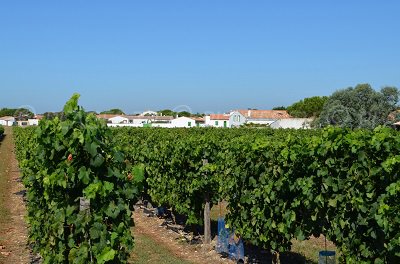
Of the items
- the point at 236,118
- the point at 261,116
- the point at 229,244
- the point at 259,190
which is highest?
the point at 261,116

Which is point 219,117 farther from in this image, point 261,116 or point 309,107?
point 309,107

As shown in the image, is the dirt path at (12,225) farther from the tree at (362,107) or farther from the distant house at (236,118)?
the distant house at (236,118)

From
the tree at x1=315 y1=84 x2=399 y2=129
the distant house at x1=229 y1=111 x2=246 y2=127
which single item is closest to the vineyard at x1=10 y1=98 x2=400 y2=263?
the tree at x1=315 y1=84 x2=399 y2=129

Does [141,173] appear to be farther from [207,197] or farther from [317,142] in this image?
[207,197]

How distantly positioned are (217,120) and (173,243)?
101m

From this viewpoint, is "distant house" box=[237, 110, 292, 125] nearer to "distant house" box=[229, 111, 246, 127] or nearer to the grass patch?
"distant house" box=[229, 111, 246, 127]

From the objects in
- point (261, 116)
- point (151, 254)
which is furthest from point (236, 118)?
point (151, 254)

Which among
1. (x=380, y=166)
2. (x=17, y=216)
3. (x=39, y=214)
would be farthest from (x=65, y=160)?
(x=17, y=216)

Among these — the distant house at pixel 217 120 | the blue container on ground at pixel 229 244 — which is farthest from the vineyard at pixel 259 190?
the distant house at pixel 217 120

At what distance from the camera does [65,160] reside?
5.13 m

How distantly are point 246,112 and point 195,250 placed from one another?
105 meters

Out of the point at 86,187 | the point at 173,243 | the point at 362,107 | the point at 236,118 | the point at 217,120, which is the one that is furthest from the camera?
the point at 217,120

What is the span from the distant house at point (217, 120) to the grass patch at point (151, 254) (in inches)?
3861

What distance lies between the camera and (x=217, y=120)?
4358 inches
